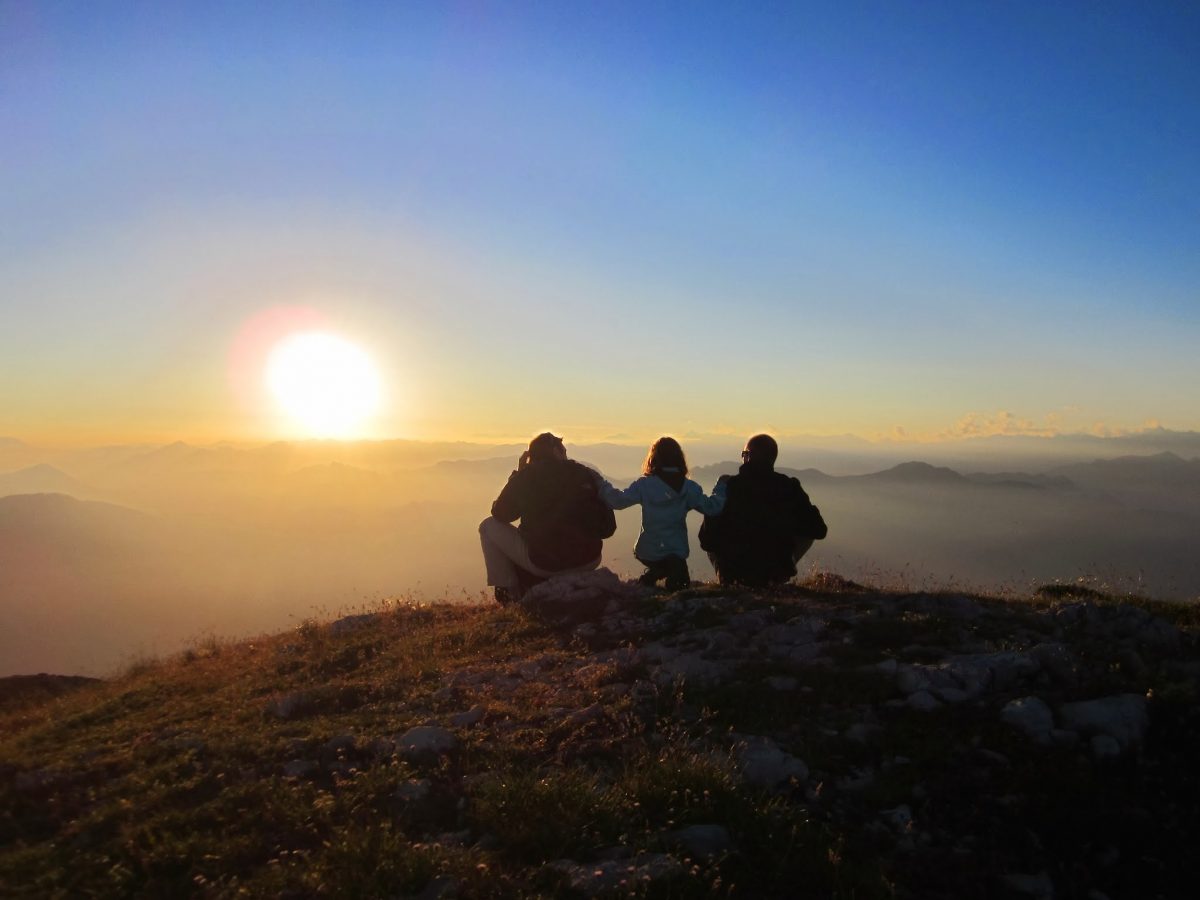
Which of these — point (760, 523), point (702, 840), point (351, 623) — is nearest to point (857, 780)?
point (702, 840)

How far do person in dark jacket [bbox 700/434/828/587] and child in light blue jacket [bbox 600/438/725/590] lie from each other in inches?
12.0

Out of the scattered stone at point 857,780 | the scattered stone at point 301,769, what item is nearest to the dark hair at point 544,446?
the scattered stone at point 301,769

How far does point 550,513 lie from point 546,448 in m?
1.00

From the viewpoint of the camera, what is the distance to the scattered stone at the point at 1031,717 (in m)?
5.06

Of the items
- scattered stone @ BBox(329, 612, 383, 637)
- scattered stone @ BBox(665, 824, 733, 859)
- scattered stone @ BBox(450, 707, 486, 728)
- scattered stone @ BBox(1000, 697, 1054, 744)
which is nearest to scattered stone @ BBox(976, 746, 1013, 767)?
scattered stone @ BBox(1000, 697, 1054, 744)

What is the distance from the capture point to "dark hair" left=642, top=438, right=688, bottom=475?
11039 millimetres

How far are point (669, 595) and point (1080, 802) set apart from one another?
20.1 ft

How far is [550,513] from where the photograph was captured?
1091 cm

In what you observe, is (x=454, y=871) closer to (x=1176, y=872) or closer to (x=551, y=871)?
(x=551, y=871)

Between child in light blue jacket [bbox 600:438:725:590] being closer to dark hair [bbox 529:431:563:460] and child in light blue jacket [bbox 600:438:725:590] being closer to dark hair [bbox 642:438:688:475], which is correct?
dark hair [bbox 642:438:688:475]

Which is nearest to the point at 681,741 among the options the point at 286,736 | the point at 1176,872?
the point at 1176,872

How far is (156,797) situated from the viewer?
17.1 feet

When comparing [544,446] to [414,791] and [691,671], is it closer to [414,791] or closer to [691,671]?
[691,671]

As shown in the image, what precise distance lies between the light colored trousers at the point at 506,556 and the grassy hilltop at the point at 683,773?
9.08 feet
